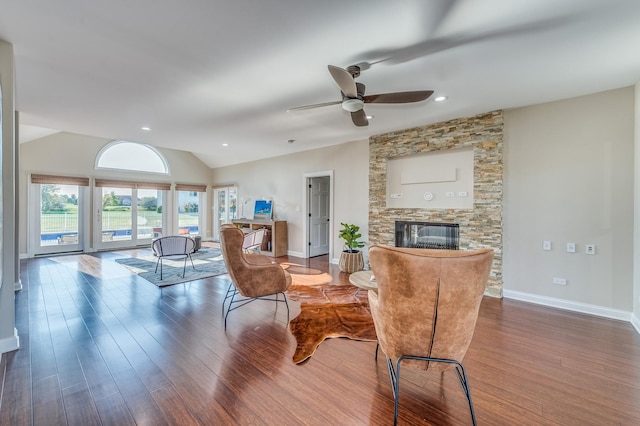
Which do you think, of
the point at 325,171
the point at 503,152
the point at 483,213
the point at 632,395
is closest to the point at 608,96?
the point at 503,152

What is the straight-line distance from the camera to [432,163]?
15.2 ft

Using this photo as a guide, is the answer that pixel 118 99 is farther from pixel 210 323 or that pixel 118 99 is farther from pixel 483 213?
pixel 483 213

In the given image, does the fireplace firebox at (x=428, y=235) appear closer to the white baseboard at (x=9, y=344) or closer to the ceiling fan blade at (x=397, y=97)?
the ceiling fan blade at (x=397, y=97)

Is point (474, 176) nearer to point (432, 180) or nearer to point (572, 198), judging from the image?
point (432, 180)

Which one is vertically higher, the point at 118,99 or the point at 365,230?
the point at 118,99

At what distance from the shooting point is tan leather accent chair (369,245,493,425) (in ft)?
5.01

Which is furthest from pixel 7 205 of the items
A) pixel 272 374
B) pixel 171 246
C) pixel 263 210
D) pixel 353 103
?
pixel 263 210

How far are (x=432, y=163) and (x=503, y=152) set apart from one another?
1022 mm

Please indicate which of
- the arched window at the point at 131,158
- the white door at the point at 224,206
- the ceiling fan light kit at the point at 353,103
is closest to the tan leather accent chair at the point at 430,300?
the ceiling fan light kit at the point at 353,103

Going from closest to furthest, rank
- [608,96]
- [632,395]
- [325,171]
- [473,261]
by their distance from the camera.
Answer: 1. [473,261]
2. [632,395]
3. [608,96]
4. [325,171]

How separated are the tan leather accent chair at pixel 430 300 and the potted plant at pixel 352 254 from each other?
11.3 feet

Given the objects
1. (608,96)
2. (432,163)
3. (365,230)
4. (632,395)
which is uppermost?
(608,96)

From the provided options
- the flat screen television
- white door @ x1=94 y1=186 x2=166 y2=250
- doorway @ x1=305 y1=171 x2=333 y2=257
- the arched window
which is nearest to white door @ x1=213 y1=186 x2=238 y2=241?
the flat screen television

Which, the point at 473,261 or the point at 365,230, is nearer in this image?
the point at 473,261
